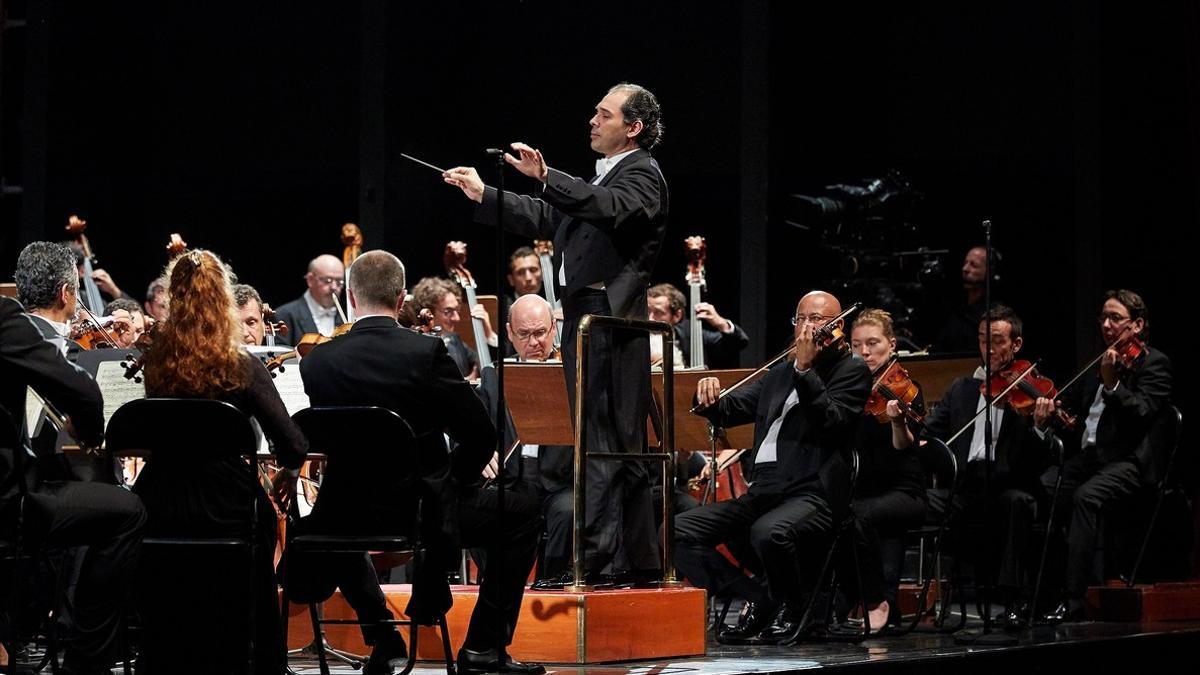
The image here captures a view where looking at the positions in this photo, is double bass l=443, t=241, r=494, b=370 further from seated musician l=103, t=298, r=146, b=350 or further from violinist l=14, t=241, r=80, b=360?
violinist l=14, t=241, r=80, b=360

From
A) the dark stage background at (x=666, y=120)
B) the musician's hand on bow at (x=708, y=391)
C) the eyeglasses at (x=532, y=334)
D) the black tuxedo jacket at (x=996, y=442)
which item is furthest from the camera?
the dark stage background at (x=666, y=120)

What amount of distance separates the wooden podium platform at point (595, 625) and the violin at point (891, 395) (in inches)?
50.0

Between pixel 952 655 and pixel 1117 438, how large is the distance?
2031mm

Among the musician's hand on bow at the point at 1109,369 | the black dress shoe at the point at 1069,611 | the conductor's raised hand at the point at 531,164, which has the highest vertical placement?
the conductor's raised hand at the point at 531,164

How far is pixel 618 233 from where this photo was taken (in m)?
4.53

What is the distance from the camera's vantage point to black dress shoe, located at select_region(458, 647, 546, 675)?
3.99m

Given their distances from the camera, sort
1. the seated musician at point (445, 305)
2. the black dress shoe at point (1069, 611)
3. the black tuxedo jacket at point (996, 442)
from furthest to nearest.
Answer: the seated musician at point (445, 305) < the black dress shoe at point (1069, 611) < the black tuxedo jacket at point (996, 442)

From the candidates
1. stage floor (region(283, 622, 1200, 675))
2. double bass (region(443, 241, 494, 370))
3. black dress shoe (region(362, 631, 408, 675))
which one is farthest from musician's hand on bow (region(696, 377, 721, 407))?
double bass (region(443, 241, 494, 370))

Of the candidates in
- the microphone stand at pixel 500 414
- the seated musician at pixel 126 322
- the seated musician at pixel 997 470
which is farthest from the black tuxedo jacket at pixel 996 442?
the seated musician at pixel 126 322

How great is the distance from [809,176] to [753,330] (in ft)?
3.25

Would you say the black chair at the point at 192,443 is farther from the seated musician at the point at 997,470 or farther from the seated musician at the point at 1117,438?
the seated musician at the point at 1117,438

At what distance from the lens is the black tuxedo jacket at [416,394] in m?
3.95

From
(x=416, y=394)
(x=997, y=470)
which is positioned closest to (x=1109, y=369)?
(x=997, y=470)

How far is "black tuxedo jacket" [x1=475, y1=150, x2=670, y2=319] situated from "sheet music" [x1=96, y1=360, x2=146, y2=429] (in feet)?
3.56
